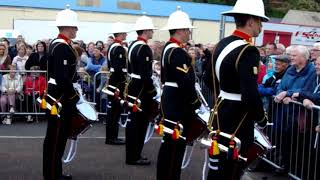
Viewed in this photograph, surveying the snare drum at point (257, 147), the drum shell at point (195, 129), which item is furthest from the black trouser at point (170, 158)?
the snare drum at point (257, 147)

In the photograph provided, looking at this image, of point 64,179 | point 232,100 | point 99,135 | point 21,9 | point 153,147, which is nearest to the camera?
point 232,100

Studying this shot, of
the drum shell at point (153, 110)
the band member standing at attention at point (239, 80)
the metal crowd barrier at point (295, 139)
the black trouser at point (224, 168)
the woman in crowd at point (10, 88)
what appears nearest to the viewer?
the band member standing at attention at point (239, 80)

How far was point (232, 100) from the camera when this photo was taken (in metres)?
4.78

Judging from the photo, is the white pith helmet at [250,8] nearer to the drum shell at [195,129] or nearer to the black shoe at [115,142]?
the drum shell at [195,129]

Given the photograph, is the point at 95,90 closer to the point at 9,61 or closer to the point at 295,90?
the point at 9,61

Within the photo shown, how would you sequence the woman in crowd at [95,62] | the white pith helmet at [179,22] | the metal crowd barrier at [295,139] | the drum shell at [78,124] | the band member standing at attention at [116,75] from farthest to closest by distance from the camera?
the woman in crowd at [95,62], the band member standing at attention at [116,75], the drum shell at [78,124], the white pith helmet at [179,22], the metal crowd barrier at [295,139]

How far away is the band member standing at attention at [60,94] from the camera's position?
6.59 m

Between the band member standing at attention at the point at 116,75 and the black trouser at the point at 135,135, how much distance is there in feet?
4.00

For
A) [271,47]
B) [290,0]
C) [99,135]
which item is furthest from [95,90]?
[290,0]

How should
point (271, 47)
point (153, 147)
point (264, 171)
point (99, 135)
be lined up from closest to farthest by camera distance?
point (264, 171), point (153, 147), point (99, 135), point (271, 47)

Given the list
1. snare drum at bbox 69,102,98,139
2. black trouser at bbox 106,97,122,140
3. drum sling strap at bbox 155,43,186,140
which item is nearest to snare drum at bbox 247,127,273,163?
drum sling strap at bbox 155,43,186,140

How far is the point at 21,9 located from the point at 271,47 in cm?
1955

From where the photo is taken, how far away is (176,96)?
6.43 m

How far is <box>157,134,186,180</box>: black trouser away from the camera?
6.33 m
